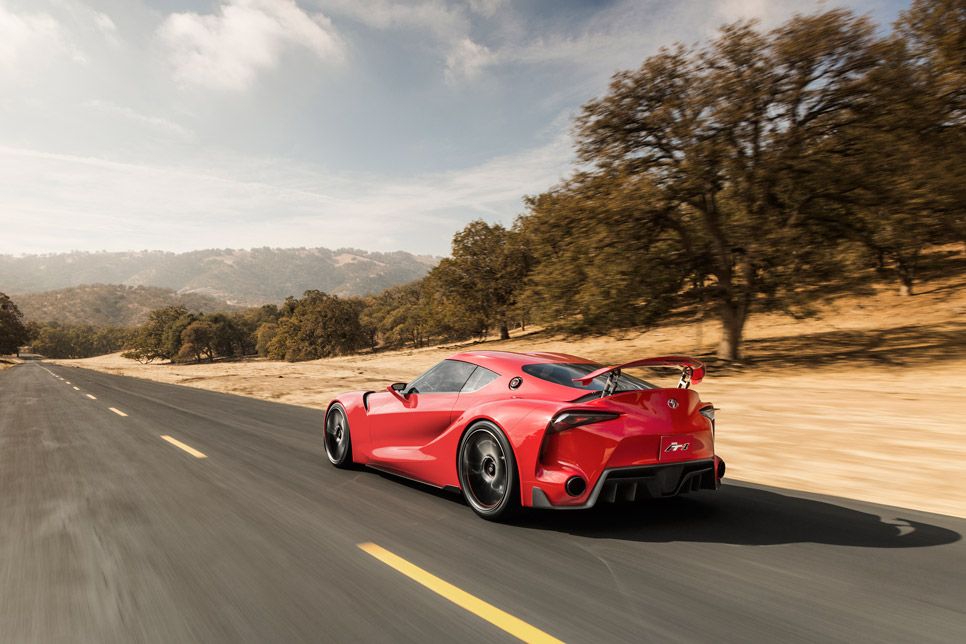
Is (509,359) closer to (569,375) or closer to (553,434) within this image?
(569,375)

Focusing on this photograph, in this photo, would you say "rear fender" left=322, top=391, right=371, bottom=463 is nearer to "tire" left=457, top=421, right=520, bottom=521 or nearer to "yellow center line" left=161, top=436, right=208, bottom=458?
"tire" left=457, top=421, right=520, bottom=521

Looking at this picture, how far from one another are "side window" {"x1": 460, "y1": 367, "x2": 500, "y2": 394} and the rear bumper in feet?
3.37

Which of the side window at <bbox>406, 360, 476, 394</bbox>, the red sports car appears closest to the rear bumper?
the red sports car

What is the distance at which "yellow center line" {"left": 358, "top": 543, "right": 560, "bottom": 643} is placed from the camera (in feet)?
8.65

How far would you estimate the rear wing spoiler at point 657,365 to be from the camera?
4.06 metres

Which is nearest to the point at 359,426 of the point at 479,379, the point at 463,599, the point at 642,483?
the point at 479,379

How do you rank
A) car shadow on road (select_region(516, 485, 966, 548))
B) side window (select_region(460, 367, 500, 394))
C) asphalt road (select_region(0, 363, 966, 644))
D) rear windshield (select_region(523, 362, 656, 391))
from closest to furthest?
asphalt road (select_region(0, 363, 966, 644))
car shadow on road (select_region(516, 485, 966, 548))
rear windshield (select_region(523, 362, 656, 391))
side window (select_region(460, 367, 500, 394))

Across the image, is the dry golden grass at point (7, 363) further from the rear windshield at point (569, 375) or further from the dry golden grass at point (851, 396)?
the rear windshield at point (569, 375)

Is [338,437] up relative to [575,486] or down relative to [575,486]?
down

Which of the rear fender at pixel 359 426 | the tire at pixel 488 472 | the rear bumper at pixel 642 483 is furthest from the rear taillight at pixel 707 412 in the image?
the rear fender at pixel 359 426

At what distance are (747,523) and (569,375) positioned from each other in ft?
5.51

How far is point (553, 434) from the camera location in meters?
3.99

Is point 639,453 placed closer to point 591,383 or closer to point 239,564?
point 591,383

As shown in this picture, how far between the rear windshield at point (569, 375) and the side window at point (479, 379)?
0.30 metres
